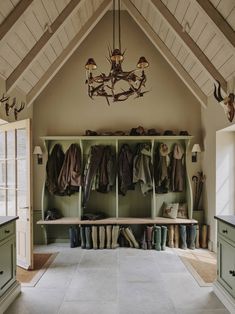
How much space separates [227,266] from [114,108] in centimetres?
334

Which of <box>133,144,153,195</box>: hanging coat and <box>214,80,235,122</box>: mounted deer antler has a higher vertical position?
<box>214,80,235,122</box>: mounted deer antler

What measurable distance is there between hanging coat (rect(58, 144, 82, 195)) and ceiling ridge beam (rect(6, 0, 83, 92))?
5.15ft

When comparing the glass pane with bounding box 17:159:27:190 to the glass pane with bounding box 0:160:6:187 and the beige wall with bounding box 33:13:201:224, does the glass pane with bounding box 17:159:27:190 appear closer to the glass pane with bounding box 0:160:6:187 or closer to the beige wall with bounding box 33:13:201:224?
the glass pane with bounding box 0:160:6:187

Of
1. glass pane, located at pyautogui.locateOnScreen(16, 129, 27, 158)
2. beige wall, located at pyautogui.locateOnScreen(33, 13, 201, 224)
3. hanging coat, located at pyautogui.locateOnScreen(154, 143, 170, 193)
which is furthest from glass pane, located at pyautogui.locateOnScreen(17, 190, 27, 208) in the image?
hanging coat, located at pyautogui.locateOnScreen(154, 143, 170, 193)

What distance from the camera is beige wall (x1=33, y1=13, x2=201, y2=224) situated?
510 cm

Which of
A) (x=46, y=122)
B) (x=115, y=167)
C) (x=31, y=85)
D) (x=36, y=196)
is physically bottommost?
(x=36, y=196)

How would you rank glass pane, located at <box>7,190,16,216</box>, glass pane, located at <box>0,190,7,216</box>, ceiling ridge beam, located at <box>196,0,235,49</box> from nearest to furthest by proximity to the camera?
ceiling ridge beam, located at <box>196,0,235,49</box>, glass pane, located at <box>7,190,16,216</box>, glass pane, located at <box>0,190,7,216</box>

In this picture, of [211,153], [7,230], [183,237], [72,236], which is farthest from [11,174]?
[211,153]

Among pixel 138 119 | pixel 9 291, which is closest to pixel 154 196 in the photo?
pixel 138 119

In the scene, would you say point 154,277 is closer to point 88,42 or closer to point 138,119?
point 138,119

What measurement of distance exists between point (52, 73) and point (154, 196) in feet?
8.91

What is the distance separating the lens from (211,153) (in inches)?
179

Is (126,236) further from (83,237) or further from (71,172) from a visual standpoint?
(71,172)

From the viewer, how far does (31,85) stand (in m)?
4.47
